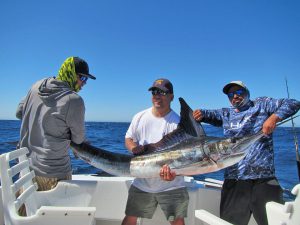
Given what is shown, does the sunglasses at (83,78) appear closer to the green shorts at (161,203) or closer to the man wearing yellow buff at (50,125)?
the man wearing yellow buff at (50,125)

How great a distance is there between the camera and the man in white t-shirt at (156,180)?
8.85 feet

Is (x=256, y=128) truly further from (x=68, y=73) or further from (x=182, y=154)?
(x=68, y=73)

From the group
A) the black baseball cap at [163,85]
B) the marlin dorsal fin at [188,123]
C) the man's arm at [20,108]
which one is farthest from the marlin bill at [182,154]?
the man's arm at [20,108]

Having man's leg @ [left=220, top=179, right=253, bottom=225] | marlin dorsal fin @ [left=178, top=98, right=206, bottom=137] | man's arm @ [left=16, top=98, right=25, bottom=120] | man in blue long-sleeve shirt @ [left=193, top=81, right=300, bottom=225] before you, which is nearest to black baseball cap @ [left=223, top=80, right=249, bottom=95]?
man in blue long-sleeve shirt @ [left=193, top=81, right=300, bottom=225]

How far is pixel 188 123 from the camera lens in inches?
110

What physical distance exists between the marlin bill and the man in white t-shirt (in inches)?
3.0

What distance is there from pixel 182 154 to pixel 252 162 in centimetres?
58

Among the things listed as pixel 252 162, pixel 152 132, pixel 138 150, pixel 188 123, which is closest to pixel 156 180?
pixel 138 150

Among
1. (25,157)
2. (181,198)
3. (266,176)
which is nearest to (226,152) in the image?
(266,176)

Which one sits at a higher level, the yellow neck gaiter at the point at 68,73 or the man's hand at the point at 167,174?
the yellow neck gaiter at the point at 68,73

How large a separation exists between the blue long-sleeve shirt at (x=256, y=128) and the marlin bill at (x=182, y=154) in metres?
0.18

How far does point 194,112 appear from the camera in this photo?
2918 mm

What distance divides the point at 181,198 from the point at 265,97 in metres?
1.16

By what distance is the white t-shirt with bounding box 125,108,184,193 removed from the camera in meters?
2.74
